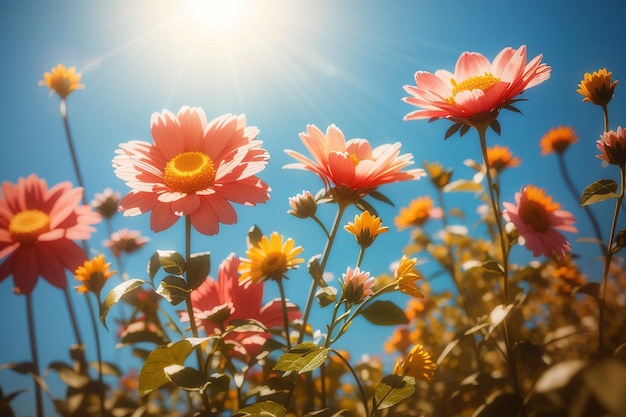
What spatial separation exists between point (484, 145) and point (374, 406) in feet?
1.40

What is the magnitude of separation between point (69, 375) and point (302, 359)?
698mm

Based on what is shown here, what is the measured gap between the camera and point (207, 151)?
0.67 m

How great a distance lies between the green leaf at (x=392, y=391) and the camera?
0.51m

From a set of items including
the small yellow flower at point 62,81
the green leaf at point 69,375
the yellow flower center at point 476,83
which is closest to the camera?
the yellow flower center at point 476,83

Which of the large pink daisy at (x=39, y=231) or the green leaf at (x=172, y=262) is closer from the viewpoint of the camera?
the green leaf at (x=172, y=262)

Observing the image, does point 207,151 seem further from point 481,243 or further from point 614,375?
point 481,243

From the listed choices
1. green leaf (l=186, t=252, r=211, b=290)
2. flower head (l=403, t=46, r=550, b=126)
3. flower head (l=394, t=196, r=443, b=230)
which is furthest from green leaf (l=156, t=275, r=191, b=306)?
flower head (l=394, t=196, r=443, b=230)

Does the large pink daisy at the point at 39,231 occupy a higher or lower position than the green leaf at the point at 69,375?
higher

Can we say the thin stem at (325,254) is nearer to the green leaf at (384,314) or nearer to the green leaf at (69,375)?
the green leaf at (384,314)

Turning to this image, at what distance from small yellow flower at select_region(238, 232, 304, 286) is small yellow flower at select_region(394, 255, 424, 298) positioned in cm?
15

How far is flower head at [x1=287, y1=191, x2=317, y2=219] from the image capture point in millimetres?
625

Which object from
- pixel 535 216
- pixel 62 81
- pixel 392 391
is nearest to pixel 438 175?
pixel 535 216

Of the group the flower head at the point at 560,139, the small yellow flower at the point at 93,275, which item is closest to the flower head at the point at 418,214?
the flower head at the point at 560,139

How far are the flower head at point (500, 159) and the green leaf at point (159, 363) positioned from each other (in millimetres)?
1135
